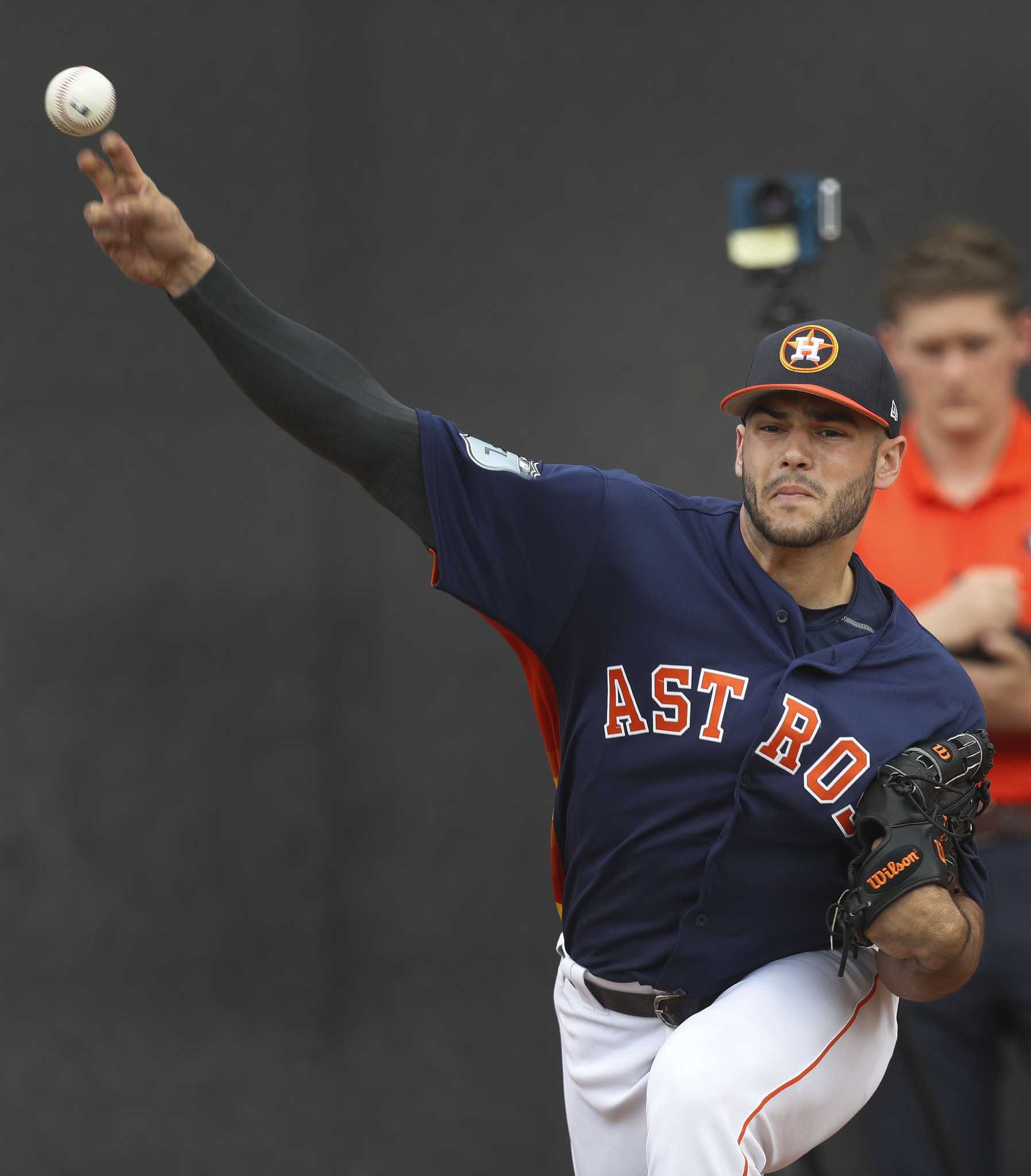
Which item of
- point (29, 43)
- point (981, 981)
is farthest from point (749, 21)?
point (981, 981)

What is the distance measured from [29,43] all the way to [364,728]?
5.41 ft

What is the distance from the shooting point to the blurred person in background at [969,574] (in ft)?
8.30

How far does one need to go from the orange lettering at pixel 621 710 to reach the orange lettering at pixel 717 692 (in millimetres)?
78

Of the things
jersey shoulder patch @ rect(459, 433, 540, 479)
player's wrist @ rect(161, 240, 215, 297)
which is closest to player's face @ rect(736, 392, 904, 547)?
jersey shoulder patch @ rect(459, 433, 540, 479)

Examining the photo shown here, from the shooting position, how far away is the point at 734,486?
3400 millimetres

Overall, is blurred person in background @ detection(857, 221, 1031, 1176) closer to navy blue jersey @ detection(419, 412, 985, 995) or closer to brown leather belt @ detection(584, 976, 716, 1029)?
navy blue jersey @ detection(419, 412, 985, 995)

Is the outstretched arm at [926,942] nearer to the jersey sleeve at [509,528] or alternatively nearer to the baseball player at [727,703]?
the baseball player at [727,703]

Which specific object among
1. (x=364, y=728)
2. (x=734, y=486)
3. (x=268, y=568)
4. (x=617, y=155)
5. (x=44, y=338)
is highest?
(x=617, y=155)

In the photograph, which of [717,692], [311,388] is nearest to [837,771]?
[717,692]

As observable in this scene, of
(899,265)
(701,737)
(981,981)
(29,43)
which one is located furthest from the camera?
(29,43)

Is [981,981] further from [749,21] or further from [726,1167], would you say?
[749,21]

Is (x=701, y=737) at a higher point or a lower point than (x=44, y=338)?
lower

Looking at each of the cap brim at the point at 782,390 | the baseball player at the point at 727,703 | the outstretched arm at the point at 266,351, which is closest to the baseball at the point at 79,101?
the outstretched arm at the point at 266,351

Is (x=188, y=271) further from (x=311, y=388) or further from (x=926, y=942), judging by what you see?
(x=926, y=942)
